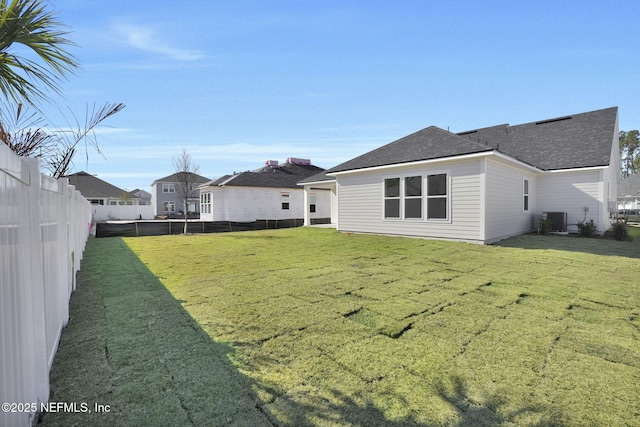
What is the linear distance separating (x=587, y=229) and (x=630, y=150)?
189 ft

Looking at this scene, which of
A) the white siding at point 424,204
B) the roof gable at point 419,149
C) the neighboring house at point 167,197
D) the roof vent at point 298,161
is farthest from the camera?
the neighboring house at point 167,197

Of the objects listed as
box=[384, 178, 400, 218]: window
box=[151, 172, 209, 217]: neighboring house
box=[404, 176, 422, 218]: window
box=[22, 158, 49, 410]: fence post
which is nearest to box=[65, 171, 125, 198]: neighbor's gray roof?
box=[151, 172, 209, 217]: neighboring house

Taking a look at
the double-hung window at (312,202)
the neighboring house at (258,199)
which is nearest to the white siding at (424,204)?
the neighboring house at (258,199)

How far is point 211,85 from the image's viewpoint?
36.1 ft

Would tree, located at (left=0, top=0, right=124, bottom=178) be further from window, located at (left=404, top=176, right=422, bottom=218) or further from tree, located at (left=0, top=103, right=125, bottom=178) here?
window, located at (left=404, top=176, right=422, bottom=218)

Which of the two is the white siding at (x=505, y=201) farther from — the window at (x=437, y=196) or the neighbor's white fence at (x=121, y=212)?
the neighbor's white fence at (x=121, y=212)

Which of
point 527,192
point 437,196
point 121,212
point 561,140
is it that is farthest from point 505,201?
point 121,212

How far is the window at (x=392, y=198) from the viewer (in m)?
11.5

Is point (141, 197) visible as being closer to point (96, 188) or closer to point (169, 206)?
point (96, 188)

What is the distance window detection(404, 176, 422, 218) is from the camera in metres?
10.9

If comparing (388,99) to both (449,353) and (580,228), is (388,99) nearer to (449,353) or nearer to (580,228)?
(580,228)

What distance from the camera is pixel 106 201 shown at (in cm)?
3856

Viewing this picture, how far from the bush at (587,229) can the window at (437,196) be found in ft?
20.4

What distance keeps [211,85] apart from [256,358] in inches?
423
